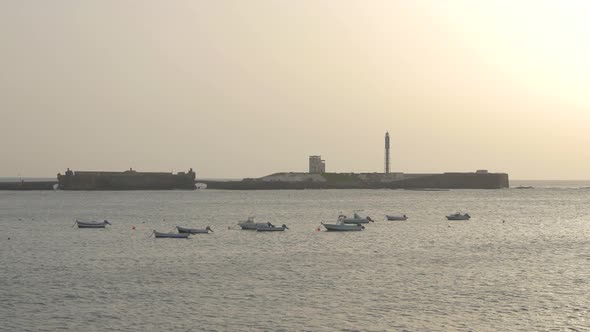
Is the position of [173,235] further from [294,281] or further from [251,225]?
[294,281]

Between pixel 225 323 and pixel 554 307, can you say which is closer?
pixel 225 323

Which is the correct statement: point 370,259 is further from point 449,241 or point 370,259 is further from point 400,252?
point 449,241

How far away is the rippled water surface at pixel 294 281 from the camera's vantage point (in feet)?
115

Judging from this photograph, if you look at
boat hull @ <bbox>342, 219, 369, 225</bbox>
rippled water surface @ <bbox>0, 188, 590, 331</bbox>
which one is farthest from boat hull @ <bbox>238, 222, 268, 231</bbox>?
boat hull @ <bbox>342, 219, 369, 225</bbox>

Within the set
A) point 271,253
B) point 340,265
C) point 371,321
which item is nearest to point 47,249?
→ point 271,253

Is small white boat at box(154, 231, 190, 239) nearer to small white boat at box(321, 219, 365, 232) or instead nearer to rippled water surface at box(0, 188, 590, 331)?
rippled water surface at box(0, 188, 590, 331)

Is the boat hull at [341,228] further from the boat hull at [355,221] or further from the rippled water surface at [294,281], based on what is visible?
the boat hull at [355,221]

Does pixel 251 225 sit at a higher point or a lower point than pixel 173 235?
higher

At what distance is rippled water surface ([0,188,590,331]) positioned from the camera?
35.2 metres

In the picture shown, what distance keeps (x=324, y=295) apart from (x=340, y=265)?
13282 mm

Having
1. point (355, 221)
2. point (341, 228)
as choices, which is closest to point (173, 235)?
point (341, 228)

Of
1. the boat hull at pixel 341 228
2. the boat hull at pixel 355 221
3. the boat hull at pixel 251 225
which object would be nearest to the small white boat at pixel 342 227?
the boat hull at pixel 341 228

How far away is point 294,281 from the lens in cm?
4631

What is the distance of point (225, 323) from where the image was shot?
113ft
